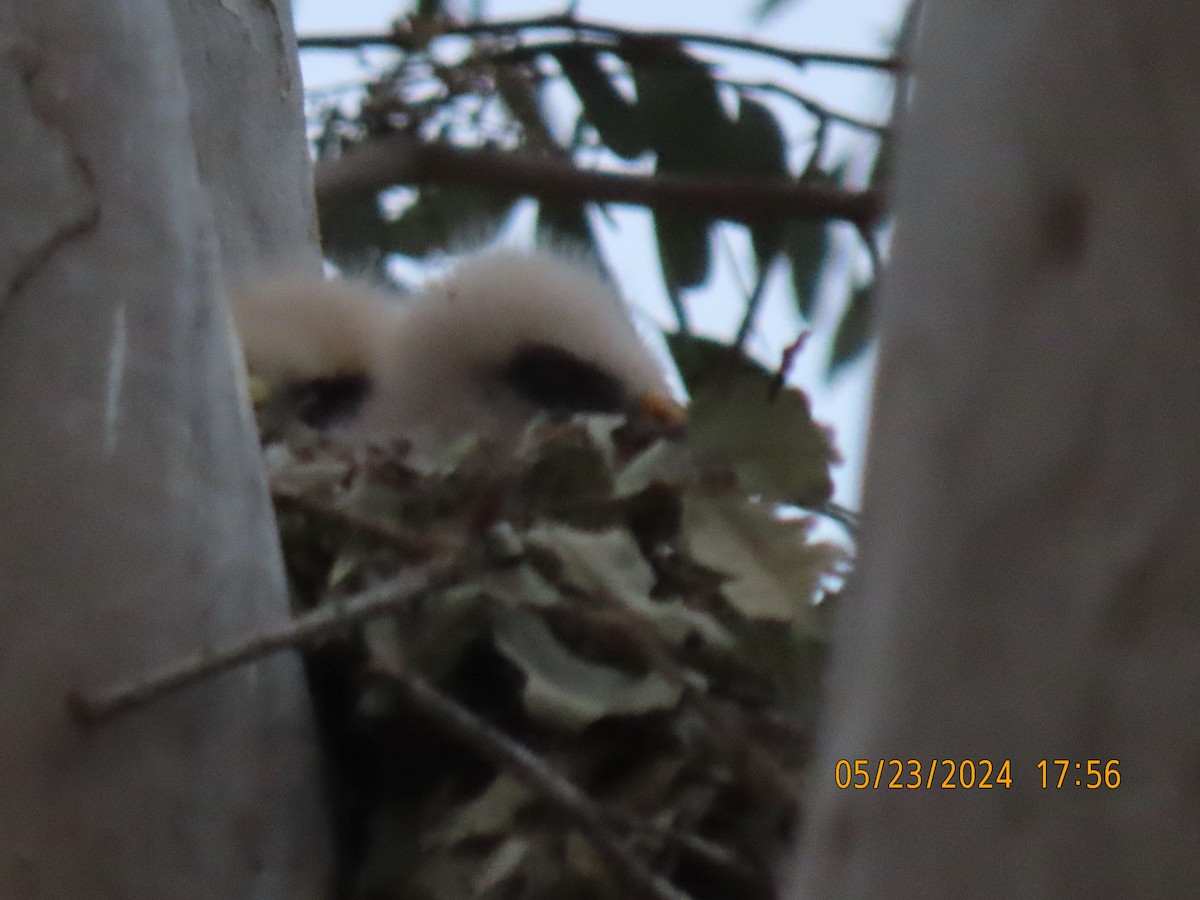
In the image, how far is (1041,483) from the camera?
1.67 ft

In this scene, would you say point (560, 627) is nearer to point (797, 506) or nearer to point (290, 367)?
point (797, 506)

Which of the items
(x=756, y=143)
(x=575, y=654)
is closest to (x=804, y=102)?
(x=756, y=143)

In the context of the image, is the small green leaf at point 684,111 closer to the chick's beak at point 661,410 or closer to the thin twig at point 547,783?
the chick's beak at point 661,410

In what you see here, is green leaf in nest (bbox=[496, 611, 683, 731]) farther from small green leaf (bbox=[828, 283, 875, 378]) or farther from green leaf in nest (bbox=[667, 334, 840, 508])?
small green leaf (bbox=[828, 283, 875, 378])

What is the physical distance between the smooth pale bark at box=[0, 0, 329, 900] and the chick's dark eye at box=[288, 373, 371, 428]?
773 millimetres

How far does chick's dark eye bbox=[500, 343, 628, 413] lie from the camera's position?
6.15 ft

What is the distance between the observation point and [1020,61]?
1.75 ft

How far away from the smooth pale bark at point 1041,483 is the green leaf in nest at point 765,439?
0.61 meters

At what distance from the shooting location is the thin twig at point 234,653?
88 centimetres

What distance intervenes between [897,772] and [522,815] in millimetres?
492

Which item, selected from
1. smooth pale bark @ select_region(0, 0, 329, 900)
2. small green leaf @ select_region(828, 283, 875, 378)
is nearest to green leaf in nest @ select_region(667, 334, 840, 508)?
smooth pale bark @ select_region(0, 0, 329, 900)

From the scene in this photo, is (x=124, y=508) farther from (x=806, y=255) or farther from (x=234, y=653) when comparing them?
(x=806, y=255)

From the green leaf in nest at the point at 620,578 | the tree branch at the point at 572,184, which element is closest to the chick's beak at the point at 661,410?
the tree branch at the point at 572,184
